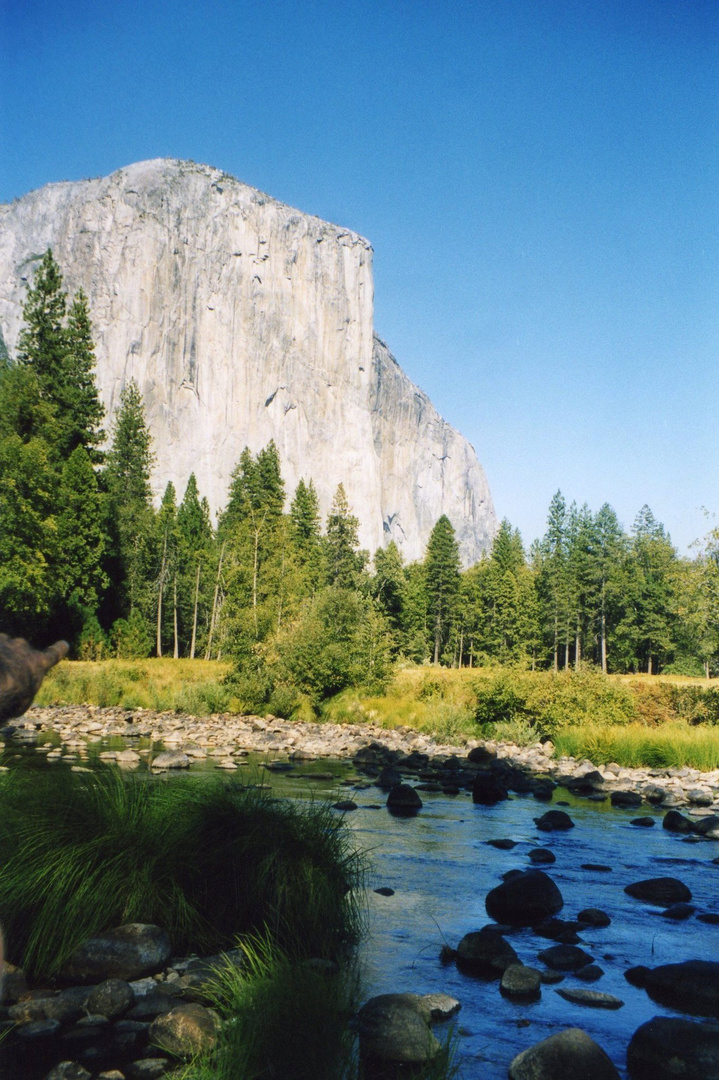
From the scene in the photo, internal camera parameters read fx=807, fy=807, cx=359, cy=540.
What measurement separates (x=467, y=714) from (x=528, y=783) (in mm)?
9276

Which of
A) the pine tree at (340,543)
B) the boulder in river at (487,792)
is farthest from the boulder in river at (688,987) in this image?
the pine tree at (340,543)

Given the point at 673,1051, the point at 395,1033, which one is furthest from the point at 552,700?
the point at 395,1033

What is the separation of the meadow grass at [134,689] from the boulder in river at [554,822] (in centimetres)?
1936

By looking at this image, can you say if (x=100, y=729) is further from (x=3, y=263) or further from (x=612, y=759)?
(x=3, y=263)

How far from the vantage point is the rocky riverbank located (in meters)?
17.6

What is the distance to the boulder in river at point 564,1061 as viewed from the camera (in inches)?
194

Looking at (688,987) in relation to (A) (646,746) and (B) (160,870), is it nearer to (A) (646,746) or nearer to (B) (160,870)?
(B) (160,870)

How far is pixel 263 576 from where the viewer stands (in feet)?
127

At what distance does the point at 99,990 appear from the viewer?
564 cm

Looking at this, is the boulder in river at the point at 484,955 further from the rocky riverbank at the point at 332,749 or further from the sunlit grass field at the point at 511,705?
the sunlit grass field at the point at 511,705

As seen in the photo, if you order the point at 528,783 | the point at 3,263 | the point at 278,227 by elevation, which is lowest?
the point at 528,783

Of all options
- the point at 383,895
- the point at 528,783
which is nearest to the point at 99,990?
the point at 383,895

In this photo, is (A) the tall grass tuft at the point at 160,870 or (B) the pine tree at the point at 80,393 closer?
(A) the tall grass tuft at the point at 160,870

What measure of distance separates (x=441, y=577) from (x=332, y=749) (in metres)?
59.2
